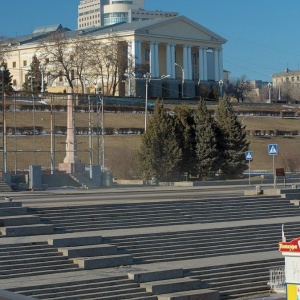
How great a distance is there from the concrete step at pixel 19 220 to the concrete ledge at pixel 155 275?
5.40 metres

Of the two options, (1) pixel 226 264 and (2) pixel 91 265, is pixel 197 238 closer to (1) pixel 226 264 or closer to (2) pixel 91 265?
(1) pixel 226 264

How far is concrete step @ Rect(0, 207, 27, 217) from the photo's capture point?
89.2 feet

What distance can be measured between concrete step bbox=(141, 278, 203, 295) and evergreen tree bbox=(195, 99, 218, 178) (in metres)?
36.4

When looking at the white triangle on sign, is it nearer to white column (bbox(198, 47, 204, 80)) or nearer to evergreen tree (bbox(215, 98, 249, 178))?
evergreen tree (bbox(215, 98, 249, 178))

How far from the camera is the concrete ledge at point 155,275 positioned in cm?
2241

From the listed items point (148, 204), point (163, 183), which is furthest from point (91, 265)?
point (163, 183)

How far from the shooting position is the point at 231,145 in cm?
6134

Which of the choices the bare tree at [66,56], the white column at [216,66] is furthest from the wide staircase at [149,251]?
the white column at [216,66]

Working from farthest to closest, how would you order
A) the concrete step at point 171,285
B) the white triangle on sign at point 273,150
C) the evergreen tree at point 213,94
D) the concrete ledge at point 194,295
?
1. the evergreen tree at point 213,94
2. the white triangle on sign at point 273,150
3. the concrete step at point 171,285
4. the concrete ledge at point 194,295

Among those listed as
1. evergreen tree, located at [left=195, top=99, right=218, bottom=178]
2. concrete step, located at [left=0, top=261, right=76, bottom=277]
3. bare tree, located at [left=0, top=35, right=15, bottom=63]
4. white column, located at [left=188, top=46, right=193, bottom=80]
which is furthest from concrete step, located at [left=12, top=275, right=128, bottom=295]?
white column, located at [left=188, top=46, right=193, bottom=80]

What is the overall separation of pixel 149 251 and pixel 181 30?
99.4m

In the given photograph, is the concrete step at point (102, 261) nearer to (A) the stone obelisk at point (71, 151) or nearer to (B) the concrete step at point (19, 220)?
(B) the concrete step at point (19, 220)

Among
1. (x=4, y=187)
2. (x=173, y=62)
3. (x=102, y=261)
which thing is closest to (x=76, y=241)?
(x=102, y=261)

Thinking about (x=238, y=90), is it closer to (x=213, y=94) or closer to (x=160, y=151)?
(x=213, y=94)
